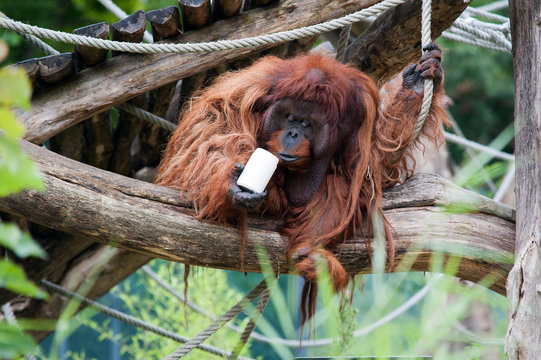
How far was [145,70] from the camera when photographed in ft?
8.29

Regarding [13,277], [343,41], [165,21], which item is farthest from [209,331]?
[13,277]

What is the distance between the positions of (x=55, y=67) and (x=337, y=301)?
1.56 meters

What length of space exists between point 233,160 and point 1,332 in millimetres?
1486

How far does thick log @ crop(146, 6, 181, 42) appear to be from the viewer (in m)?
2.54

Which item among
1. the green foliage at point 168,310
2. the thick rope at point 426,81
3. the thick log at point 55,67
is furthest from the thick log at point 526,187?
the green foliage at point 168,310

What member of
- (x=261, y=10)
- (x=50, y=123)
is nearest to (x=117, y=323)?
(x=50, y=123)

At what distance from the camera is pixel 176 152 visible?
2.35m

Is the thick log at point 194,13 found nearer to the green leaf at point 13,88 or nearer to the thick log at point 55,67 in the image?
the thick log at point 55,67

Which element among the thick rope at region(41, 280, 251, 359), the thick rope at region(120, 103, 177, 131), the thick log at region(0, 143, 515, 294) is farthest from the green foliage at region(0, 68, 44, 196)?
the thick rope at region(41, 280, 251, 359)

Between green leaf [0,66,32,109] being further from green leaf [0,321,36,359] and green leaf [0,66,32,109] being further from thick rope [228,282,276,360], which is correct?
thick rope [228,282,276,360]

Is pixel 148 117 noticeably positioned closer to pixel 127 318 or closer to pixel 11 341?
pixel 127 318

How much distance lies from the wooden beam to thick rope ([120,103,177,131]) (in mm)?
209

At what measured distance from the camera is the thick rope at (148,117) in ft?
8.98

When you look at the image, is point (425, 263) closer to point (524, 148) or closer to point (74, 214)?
point (524, 148)
